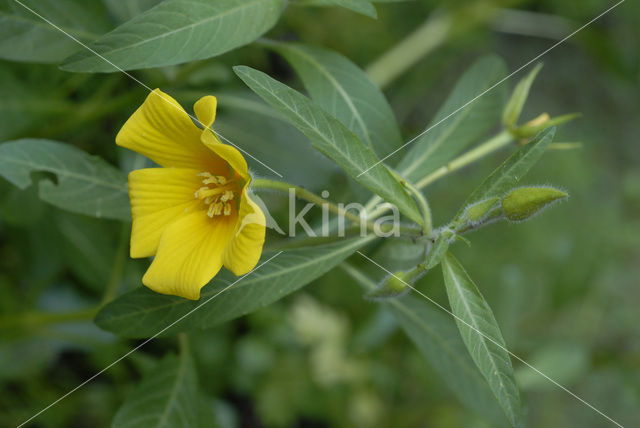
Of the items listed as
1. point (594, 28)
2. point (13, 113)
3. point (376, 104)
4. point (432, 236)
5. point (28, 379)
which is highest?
point (594, 28)

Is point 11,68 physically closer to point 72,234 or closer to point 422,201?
point 72,234

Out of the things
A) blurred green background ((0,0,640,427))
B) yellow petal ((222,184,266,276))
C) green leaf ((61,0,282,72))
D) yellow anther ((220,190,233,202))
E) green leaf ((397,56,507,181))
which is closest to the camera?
yellow petal ((222,184,266,276))

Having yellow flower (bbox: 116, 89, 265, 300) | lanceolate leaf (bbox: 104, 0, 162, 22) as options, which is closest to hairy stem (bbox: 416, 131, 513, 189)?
yellow flower (bbox: 116, 89, 265, 300)

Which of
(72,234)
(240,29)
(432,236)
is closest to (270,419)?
(72,234)

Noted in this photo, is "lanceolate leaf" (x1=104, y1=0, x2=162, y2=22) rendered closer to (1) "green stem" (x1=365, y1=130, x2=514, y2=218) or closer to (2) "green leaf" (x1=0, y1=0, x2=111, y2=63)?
(2) "green leaf" (x1=0, y1=0, x2=111, y2=63)

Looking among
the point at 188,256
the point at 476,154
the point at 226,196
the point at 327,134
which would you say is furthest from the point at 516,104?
the point at 188,256

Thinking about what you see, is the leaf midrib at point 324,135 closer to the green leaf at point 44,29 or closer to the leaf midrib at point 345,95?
the leaf midrib at point 345,95

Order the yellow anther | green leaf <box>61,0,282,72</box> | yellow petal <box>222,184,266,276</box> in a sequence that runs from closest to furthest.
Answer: yellow petal <box>222,184,266,276</box> → green leaf <box>61,0,282,72</box> → the yellow anther
